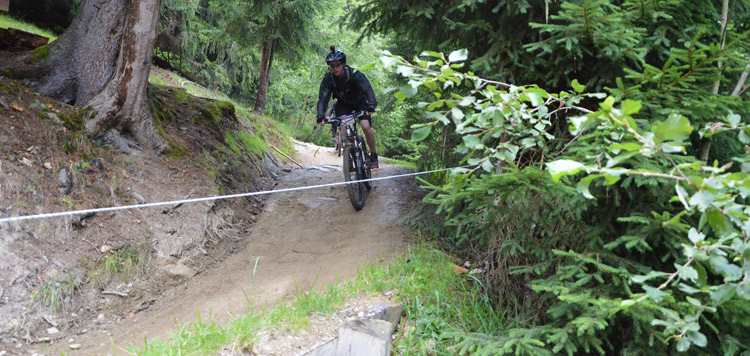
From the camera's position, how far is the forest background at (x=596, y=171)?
4.64 feet

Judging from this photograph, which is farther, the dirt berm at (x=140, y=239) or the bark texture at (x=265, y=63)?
the bark texture at (x=265, y=63)

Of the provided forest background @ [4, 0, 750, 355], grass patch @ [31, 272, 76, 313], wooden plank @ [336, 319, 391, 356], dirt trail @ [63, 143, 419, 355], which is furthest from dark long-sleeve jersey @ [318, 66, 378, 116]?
wooden plank @ [336, 319, 391, 356]

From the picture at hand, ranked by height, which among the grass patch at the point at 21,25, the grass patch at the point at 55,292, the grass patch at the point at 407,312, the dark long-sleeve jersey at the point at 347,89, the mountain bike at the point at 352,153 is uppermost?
the dark long-sleeve jersey at the point at 347,89

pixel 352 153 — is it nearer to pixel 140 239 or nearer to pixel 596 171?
pixel 140 239

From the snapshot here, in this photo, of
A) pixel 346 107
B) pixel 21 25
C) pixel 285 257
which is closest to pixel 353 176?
pixel 346 107

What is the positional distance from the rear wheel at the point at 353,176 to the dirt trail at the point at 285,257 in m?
0.17

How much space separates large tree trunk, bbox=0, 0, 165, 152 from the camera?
5.66 m

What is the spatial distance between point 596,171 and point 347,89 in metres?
4.99

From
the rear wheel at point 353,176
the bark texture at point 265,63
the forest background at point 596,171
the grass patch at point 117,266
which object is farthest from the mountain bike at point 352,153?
the bark texture at point 265,63

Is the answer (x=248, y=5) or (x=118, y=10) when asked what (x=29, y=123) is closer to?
(x=118, y=10)

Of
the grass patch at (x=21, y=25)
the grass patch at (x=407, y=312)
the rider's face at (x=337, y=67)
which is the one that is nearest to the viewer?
the grass patch at (x=407, y=312)

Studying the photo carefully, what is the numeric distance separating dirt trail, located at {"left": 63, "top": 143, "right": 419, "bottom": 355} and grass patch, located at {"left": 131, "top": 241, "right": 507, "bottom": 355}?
0.72 ft

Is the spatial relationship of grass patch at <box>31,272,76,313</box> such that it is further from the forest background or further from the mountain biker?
the mountain biker

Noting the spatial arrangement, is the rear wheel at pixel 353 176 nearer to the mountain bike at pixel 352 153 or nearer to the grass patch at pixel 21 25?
the mountain bike at pixel 352 153
